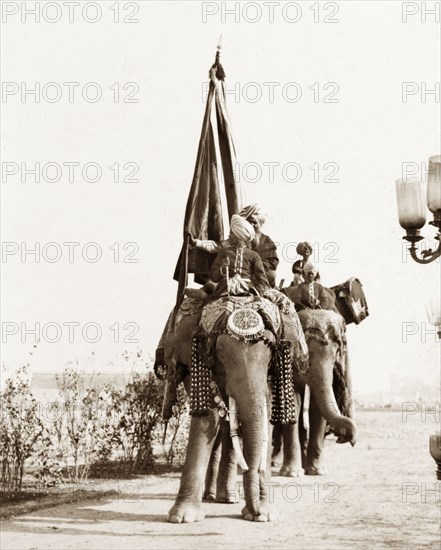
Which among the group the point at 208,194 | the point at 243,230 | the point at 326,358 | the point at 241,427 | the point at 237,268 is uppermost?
the point at 208,194

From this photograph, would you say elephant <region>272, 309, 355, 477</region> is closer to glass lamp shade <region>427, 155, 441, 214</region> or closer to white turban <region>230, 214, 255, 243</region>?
white turban <region>230, 214, 255, 243</region>

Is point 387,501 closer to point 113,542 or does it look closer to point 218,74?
point 113,542

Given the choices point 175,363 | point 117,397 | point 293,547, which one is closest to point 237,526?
point 293,547

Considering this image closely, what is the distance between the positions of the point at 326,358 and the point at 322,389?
41 cm

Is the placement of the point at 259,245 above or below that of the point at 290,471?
above

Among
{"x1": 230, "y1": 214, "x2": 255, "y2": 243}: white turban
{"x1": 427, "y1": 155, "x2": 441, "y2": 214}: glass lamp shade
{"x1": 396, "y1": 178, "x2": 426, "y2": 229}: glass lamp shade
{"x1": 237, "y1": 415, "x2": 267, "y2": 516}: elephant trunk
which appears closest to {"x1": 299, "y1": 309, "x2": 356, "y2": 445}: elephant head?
{"x1": 237, "y1": 415, "x2": 267, "y2": 516}: elephant trunk

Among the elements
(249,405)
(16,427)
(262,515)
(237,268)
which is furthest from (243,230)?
(16,427)

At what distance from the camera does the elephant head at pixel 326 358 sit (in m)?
9.75

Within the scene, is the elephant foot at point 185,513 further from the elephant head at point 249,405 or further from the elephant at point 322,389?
the elephant at point 322,389

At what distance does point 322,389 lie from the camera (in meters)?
9.88

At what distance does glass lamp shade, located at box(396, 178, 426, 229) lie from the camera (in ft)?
25.5

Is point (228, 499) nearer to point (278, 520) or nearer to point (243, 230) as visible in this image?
point (278, 520)

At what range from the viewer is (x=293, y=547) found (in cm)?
660

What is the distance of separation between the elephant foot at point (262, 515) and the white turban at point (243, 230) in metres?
2.41
